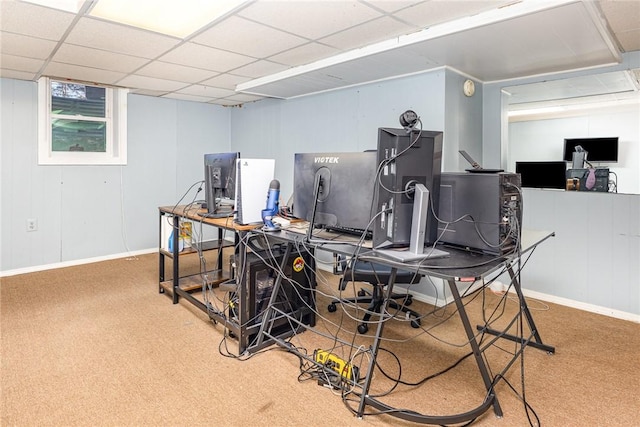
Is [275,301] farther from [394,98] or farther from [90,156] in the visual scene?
[90,156]

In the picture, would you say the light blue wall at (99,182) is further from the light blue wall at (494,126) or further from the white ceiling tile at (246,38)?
the light blue wall at (494,126)

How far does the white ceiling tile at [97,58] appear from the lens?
10.3 ft

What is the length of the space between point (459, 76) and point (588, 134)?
1395 mm

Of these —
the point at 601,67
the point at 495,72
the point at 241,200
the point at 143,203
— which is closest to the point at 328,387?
the point at 241,200

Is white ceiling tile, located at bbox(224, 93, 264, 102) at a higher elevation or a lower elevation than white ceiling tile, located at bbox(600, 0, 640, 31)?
higher

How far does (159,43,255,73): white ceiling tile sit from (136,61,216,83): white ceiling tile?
0.15 metres

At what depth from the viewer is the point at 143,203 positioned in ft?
16.8

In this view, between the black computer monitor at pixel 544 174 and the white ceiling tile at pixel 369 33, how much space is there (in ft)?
6.35

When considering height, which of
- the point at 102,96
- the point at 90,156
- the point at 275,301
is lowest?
the point at 275,301

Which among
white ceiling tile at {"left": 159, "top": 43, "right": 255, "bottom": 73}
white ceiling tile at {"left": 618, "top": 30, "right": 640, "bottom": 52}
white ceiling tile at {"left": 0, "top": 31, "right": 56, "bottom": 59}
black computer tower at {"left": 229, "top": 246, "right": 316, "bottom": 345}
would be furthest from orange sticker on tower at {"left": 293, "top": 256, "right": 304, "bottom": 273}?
white ceiling tile at {"left": 618, "top": 30, "right": 640, "bottom": 52}

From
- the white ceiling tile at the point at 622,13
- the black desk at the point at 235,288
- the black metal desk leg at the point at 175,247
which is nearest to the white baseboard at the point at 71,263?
the black desk at the point at 235,288

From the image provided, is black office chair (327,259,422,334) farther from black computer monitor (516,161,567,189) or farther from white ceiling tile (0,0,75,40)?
white ceiling tile (0,0,75,40)

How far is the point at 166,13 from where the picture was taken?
8.77 feet

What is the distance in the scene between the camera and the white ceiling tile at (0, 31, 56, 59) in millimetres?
2826
